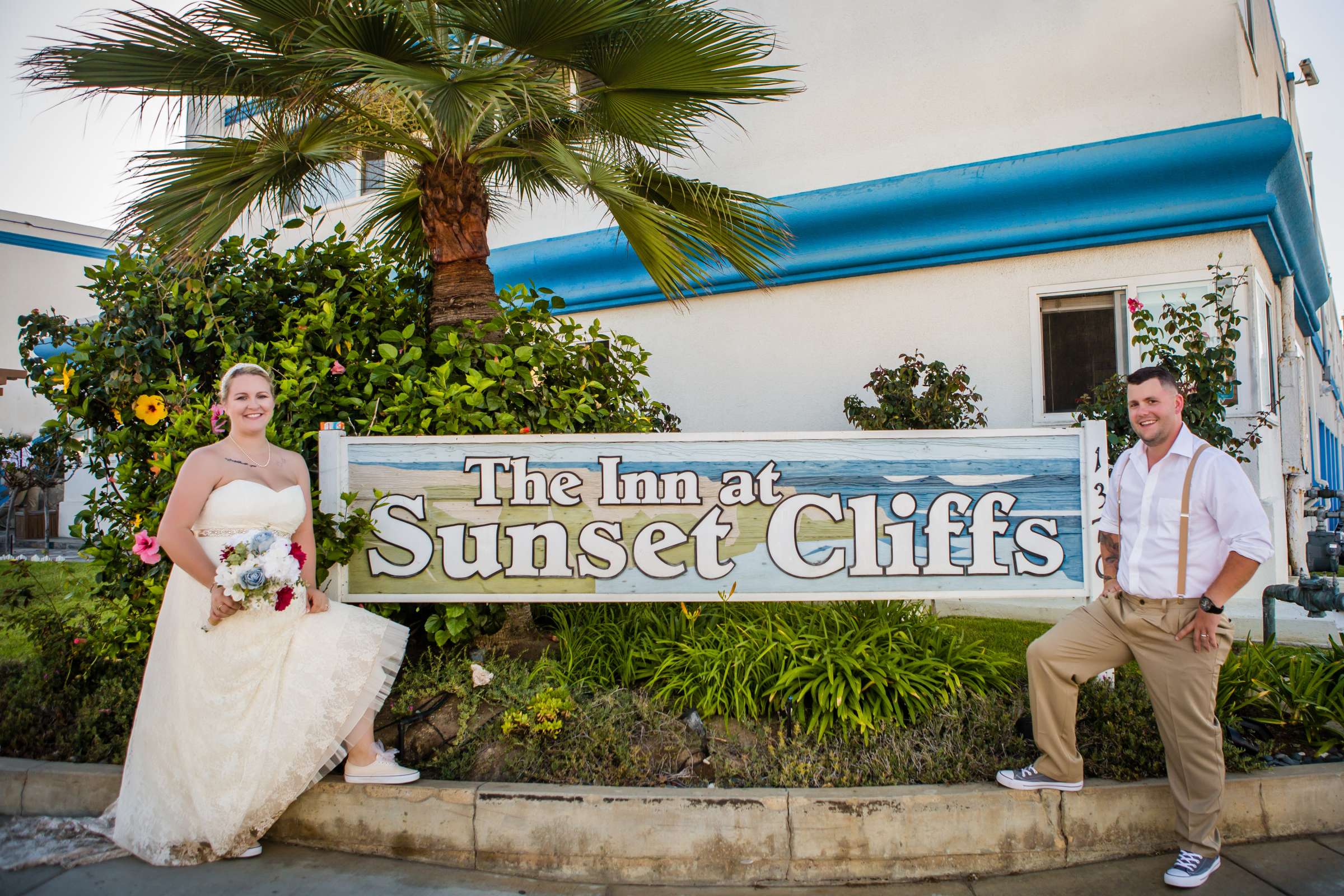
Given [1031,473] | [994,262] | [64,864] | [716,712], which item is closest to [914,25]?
[994,262]

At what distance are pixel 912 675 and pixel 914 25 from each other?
615 centimetres

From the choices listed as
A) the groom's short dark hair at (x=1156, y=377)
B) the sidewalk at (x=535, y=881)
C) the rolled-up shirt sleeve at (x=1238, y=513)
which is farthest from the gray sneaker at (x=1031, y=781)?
the groom's short dark hair at (x=1156, y=377)

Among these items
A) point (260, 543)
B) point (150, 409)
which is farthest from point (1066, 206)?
point (150, 409)

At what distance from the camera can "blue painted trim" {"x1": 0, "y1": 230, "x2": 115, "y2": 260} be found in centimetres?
1677

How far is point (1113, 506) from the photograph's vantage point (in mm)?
3635

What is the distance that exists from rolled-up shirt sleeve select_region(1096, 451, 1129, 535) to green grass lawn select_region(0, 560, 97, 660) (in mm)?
5381

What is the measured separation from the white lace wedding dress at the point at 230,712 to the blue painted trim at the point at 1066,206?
15.7 feet

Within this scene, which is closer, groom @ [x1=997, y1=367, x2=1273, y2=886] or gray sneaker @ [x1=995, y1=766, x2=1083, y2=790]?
groom @ [x1=997, y1=367, x2=1273, y2=886]

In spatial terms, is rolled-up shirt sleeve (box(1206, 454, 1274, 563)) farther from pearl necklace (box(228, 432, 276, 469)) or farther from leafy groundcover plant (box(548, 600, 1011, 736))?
pearl necklace (box(228, 432, 276, 469))

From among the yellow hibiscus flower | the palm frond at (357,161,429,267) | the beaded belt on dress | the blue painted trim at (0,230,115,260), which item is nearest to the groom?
the beaded belt on dress

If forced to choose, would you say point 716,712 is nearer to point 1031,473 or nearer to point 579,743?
point 579,743

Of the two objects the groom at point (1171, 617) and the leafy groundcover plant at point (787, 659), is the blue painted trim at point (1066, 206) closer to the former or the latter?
the leafy groundcover plant at point (787, 659)

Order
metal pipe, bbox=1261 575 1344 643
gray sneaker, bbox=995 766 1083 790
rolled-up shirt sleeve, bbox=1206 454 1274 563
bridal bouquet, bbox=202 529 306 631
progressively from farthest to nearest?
metal pipe, bbox=1261 575 1344 643, gray sneaker, bbox=995 766 1083 790, bridal bouquet, bbox=202 529 306 631, rolled-up shirt sleeve, bbox=1206 454 1274 563

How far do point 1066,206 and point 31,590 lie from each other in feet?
25.9
